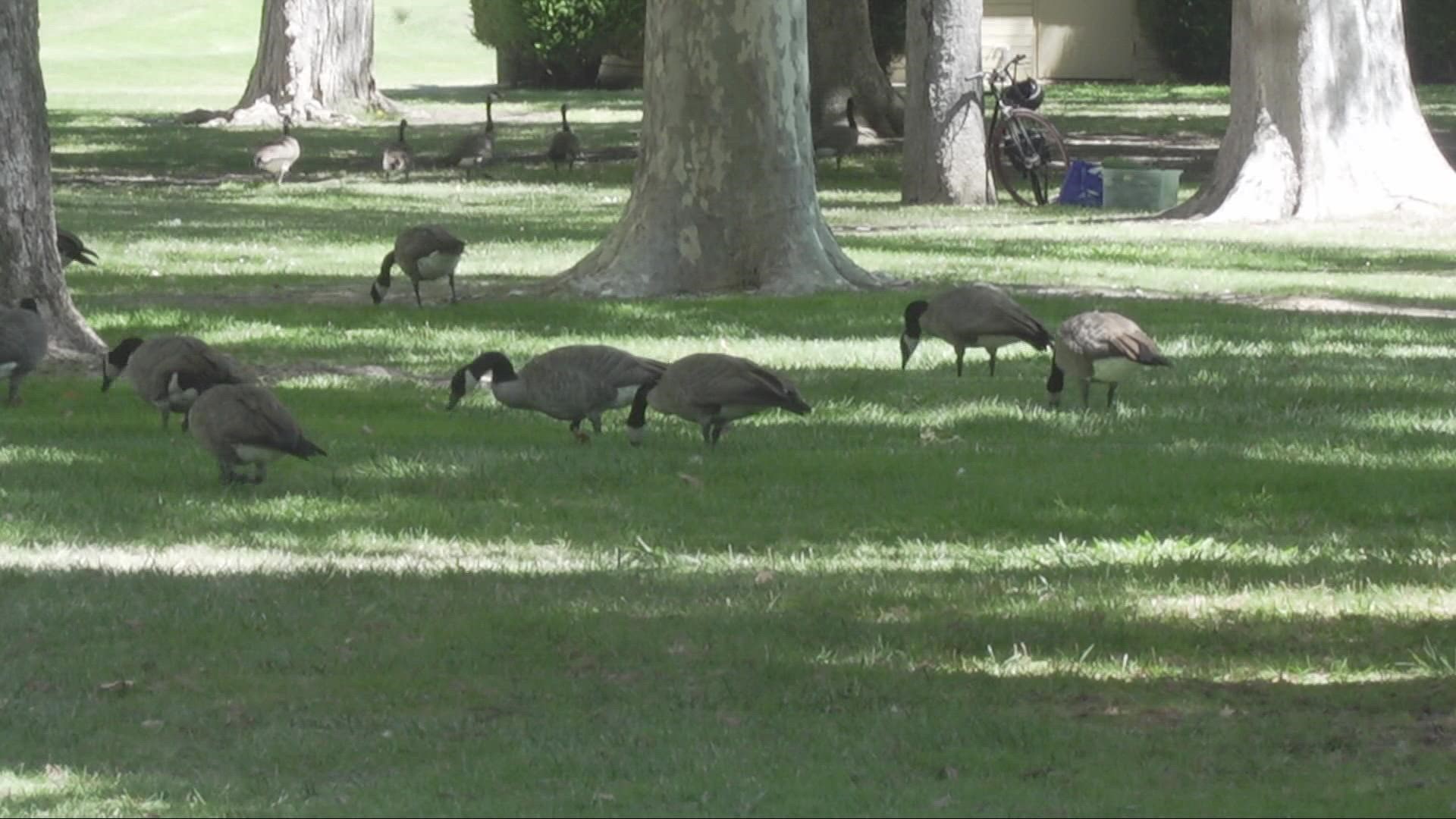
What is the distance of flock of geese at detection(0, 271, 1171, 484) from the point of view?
11281 mm

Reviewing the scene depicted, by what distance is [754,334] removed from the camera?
1686 centimetres

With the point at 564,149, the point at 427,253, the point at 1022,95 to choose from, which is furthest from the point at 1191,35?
the point at 427,253

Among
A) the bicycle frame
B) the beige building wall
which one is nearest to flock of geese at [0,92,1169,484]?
the bicycle frame

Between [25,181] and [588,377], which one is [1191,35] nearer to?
[25,181]

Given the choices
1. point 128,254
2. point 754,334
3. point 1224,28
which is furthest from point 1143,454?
point 1224,28

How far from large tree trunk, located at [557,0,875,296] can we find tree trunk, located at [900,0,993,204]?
8.37 metres

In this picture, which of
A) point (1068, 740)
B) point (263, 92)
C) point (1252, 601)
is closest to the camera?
point (1068, 740)

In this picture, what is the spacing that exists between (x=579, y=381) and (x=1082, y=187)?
17079 mm

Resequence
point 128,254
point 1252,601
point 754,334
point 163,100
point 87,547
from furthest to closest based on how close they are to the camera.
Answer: point 163,100
point 128,254
point 754,334
point 87,547
point 1252,601

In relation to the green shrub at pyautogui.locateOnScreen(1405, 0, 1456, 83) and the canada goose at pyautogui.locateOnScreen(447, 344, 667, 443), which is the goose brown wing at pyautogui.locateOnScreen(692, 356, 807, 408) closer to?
the canada goose at pyautogui.locateOnScreen(447, 344, 667, 443)

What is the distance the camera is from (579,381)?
41.8ft

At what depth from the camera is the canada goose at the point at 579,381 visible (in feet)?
41.7

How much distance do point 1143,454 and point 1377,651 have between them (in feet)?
12.2

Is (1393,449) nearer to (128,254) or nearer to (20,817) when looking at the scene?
(20,817)
